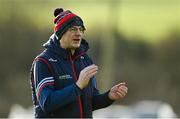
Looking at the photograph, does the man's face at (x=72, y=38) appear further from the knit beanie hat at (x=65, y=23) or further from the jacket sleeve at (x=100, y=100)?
the jacket sleeve at (x=100, y=100)

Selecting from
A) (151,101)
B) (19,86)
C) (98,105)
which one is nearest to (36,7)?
(19,86)

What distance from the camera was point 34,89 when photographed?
557 centimetres

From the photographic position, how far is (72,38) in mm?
5559

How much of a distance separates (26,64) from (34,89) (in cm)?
1240

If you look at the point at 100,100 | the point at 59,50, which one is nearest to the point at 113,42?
the point at 100,100

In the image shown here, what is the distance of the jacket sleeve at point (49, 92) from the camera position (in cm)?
535

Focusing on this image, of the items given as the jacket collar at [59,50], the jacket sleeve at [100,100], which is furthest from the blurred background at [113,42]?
the jacket collar at [59,50]

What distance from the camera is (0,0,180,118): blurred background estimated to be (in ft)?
56.2

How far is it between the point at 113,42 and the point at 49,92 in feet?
42.1

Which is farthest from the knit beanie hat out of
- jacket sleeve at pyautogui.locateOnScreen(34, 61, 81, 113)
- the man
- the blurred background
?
the blurred background

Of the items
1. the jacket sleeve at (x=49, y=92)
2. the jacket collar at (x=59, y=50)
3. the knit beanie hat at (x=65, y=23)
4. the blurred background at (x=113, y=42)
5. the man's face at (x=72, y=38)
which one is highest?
the knit beanie hat at (x=65, y=23)

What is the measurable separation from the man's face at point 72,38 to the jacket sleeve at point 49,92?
9.2 inches

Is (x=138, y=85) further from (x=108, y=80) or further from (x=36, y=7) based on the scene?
(x=36, y=7)

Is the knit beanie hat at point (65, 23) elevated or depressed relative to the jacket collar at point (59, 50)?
elevated
